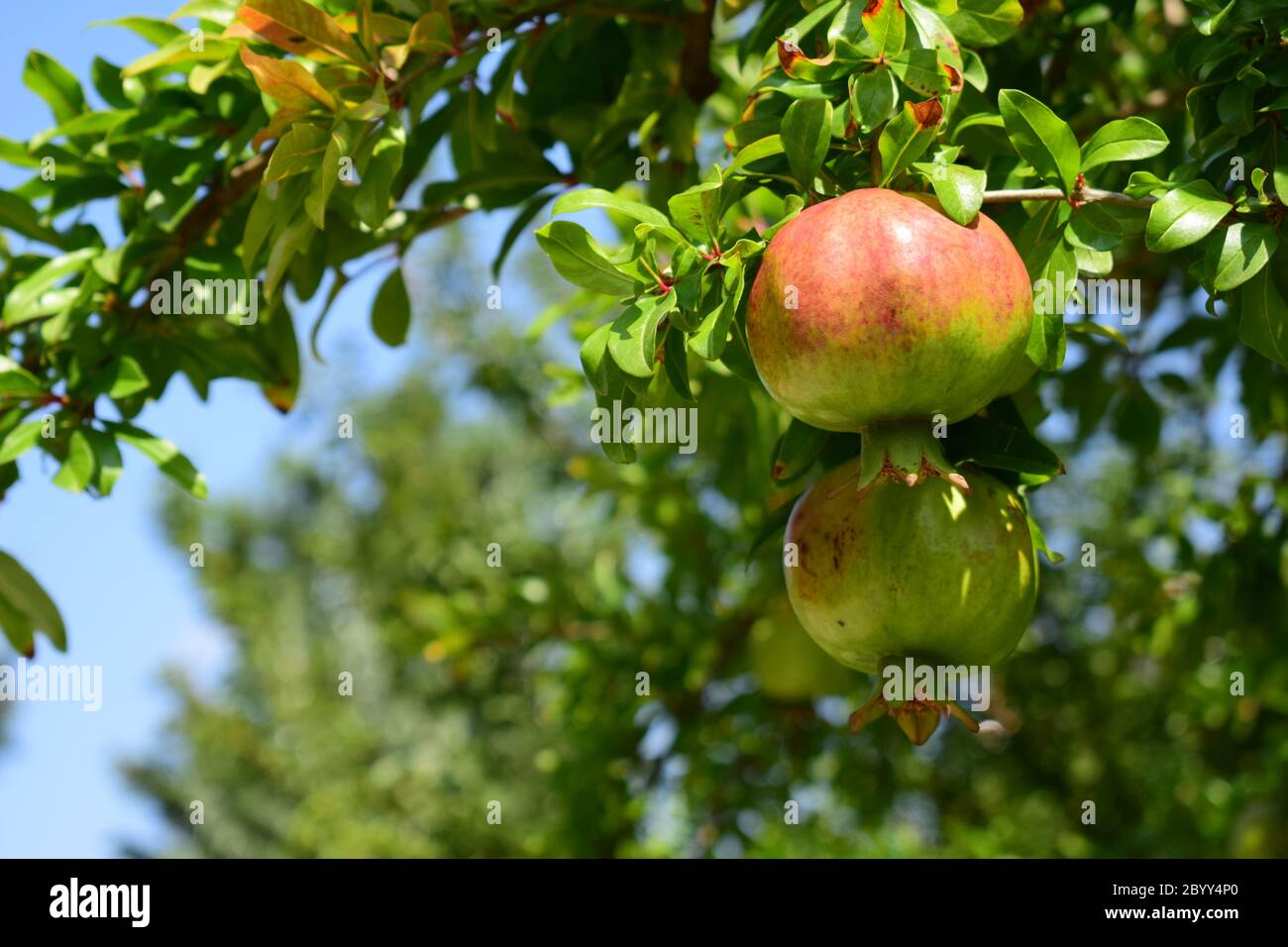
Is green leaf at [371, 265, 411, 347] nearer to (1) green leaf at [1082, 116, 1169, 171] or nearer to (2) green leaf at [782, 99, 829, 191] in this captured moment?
(2) green leaf at [782, 99, 829, 191]

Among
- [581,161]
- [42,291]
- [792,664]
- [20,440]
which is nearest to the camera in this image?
[20,440]

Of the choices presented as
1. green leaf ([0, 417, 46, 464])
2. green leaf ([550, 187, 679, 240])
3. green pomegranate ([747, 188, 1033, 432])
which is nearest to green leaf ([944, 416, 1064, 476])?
green pomegranate ([747, 188, 1033, 432])

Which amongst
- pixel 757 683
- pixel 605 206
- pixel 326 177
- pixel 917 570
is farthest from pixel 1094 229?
pixel 757 683

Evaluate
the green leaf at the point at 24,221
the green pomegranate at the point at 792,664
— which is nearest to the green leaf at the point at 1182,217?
the green leaf at the point at 24,221

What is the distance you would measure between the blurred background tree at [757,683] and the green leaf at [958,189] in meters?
0.50

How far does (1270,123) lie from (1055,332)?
1.17ft

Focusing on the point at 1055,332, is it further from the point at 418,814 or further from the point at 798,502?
the point at 418,814

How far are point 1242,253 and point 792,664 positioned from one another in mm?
1994

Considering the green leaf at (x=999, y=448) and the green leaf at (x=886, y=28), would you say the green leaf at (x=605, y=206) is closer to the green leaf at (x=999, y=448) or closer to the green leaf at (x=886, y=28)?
the green leaf at (x=886, y=28)

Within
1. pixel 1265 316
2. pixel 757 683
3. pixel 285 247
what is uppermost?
pixel 285 247

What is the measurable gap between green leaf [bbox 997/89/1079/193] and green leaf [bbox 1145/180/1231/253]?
0.10m

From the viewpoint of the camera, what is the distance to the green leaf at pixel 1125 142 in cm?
134

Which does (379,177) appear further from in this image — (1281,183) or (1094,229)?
(1281,183)

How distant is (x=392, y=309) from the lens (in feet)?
7.18
